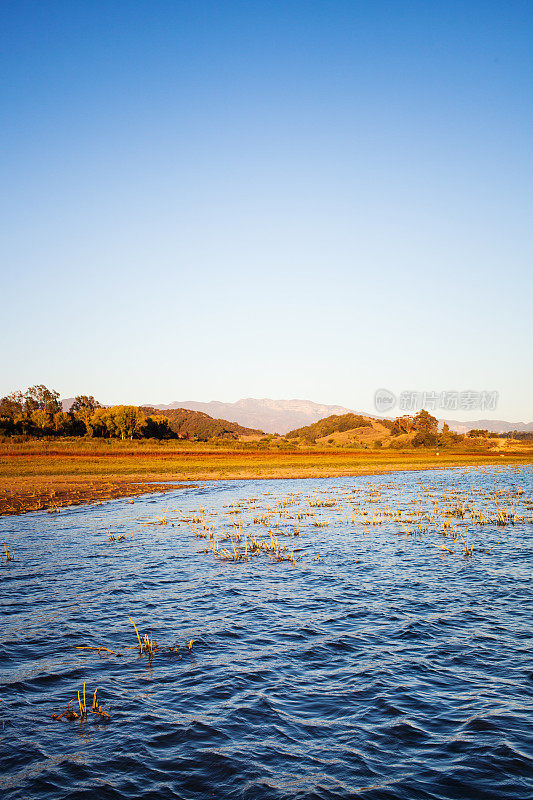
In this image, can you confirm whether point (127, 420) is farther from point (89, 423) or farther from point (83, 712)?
point (83, 712)

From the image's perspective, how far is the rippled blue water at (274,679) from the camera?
8.51 m

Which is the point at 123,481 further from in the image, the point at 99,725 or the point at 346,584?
the point at 99,725

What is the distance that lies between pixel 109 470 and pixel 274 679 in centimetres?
6538

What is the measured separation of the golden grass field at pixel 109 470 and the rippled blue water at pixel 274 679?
82.9 feet

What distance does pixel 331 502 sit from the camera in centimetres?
4484

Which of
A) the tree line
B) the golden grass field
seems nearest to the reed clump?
the golden grass field

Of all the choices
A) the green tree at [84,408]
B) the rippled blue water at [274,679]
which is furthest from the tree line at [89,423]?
the rippled blue water at [274,679]

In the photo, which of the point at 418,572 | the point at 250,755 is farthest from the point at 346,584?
the point at 250,755

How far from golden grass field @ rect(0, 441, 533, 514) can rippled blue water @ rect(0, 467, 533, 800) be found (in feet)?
82.9

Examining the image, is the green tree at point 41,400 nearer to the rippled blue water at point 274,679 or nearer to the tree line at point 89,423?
the tree line at point 89,423

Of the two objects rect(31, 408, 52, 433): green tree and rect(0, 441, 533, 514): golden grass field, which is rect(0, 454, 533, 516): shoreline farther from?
rect(31, 408, 52, 433): green tree

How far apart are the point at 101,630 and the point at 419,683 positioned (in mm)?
8644

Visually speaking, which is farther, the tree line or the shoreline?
the tree line

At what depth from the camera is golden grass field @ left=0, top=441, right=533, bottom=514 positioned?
157 ft
